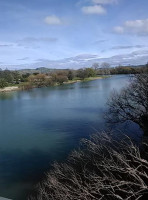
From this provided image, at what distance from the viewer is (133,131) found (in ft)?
48.7

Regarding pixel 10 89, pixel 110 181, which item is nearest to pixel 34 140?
pixel 110 181

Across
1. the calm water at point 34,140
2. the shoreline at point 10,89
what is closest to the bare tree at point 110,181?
the calm water at point 34,140

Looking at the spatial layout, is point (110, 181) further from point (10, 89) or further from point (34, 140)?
point (10, 89)

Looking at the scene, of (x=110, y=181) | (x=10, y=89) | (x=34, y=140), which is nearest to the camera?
(x=110, y=181)

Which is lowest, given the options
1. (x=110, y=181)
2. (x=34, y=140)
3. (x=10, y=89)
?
(x=34, y=140)

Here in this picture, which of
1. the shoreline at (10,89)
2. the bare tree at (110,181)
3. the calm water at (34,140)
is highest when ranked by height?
the shoreline at (10,89)

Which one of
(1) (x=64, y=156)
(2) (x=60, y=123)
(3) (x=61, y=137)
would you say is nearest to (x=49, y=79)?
(2) (x=60, y=123)

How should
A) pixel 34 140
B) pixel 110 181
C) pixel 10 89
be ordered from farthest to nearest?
pixel 10 89 → pixel 34 140 → pixel 110 181

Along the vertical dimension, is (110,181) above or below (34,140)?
above

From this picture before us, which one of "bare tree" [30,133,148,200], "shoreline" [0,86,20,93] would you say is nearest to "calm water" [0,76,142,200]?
"bare tree" [30,133,148,200]

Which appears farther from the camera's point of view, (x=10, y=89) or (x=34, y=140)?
(x=10, y=89)

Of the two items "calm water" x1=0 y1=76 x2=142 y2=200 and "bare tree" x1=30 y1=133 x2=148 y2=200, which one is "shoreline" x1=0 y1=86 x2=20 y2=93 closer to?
"calm water" x1=0 y1=76 x2=142 y2=200

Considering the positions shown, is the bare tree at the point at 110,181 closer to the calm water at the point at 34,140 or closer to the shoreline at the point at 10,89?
the calm water at the point at 34,140

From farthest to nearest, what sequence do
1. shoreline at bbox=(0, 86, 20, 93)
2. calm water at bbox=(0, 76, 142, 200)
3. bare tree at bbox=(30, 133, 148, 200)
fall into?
shoreline at bbox=(0, 86, 20, 93) → calm water at bbox=(0, 76, 142, 200) → bare tree at bbox=(30, 133, 148, 200)
